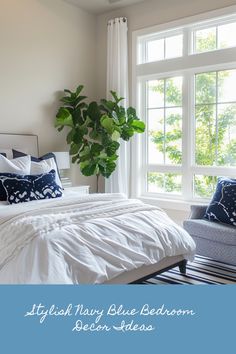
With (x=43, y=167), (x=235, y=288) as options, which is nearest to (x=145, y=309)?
(x=235, y=288)

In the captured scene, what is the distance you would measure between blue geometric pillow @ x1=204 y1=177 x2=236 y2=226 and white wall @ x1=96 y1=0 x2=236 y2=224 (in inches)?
38.0

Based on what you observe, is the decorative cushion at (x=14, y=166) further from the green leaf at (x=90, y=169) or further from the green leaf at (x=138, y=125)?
the green leaf at (x=138, y=125)

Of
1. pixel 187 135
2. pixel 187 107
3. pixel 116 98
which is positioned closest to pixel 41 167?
pixel 116 98

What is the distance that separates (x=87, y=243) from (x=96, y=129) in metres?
2.70

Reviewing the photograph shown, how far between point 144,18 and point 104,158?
6.65 feet

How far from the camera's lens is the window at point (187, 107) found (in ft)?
13.8

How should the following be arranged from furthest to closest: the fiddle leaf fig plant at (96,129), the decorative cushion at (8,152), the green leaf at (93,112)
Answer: the green leaf at (93,112) → the fiddle leaf fig plant at (96,129) → the decorative cushion at (8,152)

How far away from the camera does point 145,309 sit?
1.44m

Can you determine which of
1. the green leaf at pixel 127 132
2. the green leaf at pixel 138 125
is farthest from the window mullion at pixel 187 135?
the green leaf at pixel 127 132

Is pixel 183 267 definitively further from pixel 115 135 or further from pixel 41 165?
pixel 115 135

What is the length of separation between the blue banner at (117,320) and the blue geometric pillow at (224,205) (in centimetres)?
191

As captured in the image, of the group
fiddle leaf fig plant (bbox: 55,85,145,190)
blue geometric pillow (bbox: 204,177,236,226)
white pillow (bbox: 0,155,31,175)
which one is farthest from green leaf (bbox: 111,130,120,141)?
blue geometric pillow (bbox: 204,177,236,226)

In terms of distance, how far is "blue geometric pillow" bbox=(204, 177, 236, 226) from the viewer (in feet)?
11.0

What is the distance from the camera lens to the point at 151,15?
466 cm
